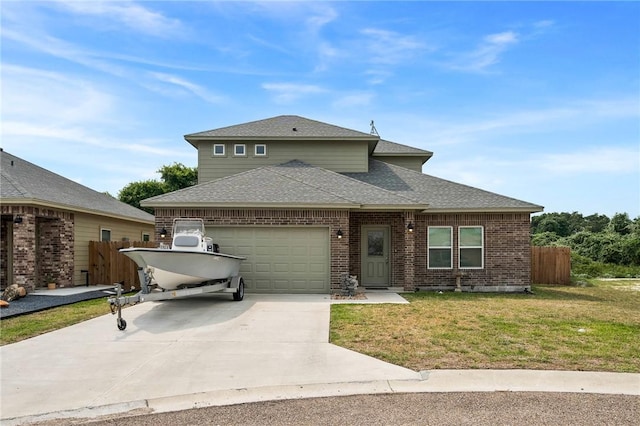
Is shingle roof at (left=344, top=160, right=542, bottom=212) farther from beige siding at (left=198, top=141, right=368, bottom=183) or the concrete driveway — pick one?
the concrete driveway

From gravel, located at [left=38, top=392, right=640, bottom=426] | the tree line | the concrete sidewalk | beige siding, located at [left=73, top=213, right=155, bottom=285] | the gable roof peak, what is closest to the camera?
gravel, located at [left=38, top=392, right=640, bottom=426]

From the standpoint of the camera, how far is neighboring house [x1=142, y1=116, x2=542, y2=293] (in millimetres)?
14016

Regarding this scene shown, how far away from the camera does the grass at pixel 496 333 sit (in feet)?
21.5

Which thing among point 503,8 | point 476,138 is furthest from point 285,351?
point 476,138

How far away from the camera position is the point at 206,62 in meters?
14.1

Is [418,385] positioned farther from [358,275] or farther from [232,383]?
[358,275]

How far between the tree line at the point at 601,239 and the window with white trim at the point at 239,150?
78.7 feet

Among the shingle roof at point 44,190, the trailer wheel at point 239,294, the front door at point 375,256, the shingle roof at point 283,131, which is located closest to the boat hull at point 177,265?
the trailer wheel at point 239,294

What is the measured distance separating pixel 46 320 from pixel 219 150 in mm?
10146

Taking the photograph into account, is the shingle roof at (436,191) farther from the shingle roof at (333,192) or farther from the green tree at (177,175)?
the green tree at (177,175)

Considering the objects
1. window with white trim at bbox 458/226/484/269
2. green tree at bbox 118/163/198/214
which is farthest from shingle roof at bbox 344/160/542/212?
green tree at bbox 118/163/198/214

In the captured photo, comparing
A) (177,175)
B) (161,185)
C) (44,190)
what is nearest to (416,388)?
(44,190)

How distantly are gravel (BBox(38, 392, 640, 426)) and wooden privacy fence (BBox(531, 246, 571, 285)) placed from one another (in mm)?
14879

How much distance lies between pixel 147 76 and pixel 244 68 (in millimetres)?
3133
